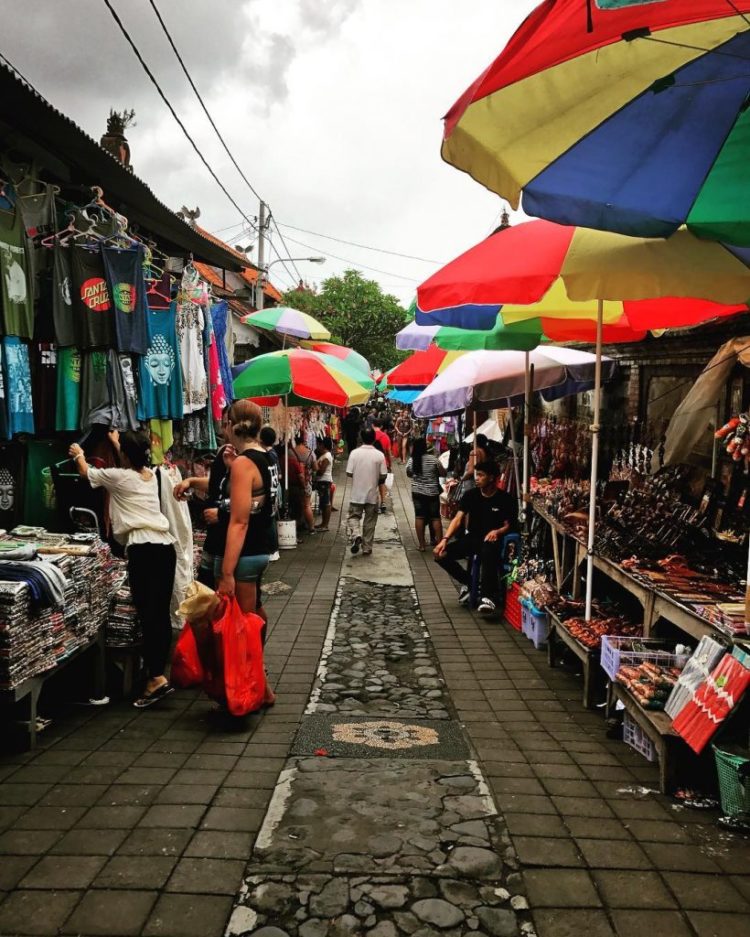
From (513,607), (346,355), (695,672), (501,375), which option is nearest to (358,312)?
(346,355)

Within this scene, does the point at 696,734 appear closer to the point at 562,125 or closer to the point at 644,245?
the point at 644,245

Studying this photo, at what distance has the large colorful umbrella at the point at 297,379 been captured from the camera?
10609 millimetres

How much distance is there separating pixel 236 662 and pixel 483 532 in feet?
14.2

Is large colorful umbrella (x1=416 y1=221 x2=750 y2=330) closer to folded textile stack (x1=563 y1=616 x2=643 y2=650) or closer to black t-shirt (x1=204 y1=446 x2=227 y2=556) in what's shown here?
black t-shirt (x1=204 y1=446 x2=227 y2=556)

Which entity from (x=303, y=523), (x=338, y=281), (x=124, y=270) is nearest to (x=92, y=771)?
(x=124, y=270)

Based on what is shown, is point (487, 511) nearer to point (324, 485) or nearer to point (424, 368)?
point (424, 368)

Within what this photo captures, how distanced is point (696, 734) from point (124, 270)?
5.31 metres

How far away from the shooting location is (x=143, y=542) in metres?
5.44

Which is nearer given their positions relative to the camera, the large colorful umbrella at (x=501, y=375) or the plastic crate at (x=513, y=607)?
the plastic crate at (x=513, y=607)

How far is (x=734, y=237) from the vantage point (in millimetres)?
3471

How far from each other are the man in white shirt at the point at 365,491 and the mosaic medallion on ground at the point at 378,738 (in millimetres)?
6671

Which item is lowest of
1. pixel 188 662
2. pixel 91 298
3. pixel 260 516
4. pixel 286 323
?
pixel 188 662

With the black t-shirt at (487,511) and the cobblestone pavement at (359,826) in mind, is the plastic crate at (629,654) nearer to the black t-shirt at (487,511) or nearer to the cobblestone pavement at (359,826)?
the cobblestone pavement at (359,826)

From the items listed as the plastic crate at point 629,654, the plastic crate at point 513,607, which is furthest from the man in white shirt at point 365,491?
A: the plastic crate at point 629,654
